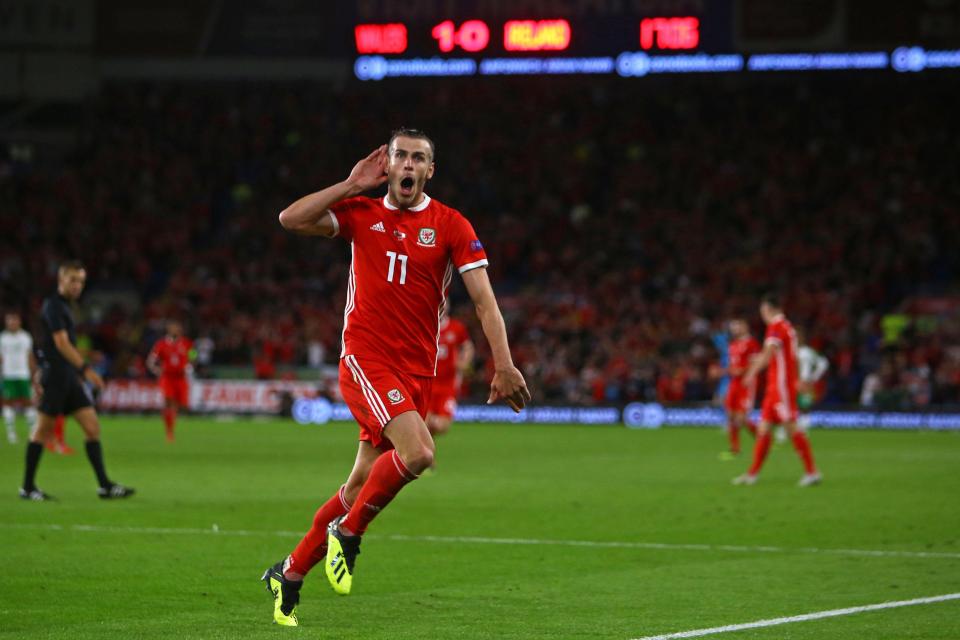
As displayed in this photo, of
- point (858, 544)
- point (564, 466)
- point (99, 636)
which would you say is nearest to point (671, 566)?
point (858, 544)

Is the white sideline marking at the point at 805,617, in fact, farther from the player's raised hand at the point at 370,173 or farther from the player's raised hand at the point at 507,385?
the player's raised hand at the point at 370,173

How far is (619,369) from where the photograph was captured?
1515 inches

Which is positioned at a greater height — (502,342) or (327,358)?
(502,342)

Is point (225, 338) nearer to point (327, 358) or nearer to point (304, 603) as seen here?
point (327, 358)

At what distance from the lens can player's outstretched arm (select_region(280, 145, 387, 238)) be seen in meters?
7.97

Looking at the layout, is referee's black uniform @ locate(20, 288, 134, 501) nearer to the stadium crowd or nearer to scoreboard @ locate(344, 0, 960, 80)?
scoreboard @ locate(344, 0, 960, 80)

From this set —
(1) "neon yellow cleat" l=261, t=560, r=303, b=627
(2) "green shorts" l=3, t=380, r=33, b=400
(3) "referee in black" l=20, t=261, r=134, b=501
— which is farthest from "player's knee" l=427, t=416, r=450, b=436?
(1) "neon yellow cleat" l=261, t=560, r=303, b=627

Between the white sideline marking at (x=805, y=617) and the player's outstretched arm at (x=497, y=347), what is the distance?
4.84ft

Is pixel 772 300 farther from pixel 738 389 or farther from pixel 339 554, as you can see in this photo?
pixel 339 554

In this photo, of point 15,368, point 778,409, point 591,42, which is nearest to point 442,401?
point 778,409

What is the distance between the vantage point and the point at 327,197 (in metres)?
8.05

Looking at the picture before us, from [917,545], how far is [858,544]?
0.49m

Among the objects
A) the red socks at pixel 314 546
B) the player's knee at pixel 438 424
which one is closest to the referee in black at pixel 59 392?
the player's knee at pixel 438 424

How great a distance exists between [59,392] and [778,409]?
29.4 ft
